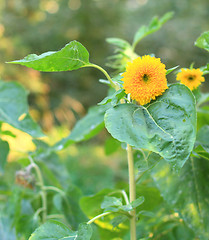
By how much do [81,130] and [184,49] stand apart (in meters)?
5.30

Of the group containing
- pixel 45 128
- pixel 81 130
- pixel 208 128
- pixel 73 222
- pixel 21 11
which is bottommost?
pixel 45 128

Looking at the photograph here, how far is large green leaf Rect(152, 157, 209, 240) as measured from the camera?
547 mm

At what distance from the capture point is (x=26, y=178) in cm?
71

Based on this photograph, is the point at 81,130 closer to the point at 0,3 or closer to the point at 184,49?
the point at 0,3

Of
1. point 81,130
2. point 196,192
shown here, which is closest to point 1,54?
point 81,130

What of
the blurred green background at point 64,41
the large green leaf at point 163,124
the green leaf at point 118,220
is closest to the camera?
the large green leaf at point 163,124

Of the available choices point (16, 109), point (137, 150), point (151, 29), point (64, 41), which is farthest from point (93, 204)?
point (64, 41)

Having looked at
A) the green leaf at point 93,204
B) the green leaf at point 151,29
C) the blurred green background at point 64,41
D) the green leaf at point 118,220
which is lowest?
the blurred green background at point 64,41

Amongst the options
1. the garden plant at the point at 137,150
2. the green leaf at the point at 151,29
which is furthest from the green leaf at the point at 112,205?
the green leaf at the point at 151,29

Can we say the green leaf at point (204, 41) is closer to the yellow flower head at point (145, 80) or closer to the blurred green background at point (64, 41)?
the yellow flower head at point (145, 80)

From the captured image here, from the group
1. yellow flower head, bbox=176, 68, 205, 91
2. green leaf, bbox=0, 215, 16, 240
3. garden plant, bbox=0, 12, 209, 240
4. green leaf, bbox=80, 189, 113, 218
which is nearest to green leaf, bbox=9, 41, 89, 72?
garden plant, bbox=0, 12, 209, 240

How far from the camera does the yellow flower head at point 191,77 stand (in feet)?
1.77

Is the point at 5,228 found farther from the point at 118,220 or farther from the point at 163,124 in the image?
the point at 163,124

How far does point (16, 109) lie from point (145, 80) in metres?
0.42
